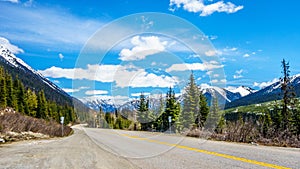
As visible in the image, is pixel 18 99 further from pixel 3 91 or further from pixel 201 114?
pixel 201 114

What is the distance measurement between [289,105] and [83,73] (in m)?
42.1

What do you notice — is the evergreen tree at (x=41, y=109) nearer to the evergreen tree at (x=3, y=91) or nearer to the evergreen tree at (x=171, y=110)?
the evergreen tree at (x=3, y=91)

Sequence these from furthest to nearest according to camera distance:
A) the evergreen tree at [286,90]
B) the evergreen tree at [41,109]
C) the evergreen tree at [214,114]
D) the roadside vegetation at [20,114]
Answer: the evergreen tree at [41,109], the evergreen tree at [286,90], the roadside vegetation at [20,114], the evergreen tree at [214,114]

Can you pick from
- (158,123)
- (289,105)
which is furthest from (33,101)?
(289,105)

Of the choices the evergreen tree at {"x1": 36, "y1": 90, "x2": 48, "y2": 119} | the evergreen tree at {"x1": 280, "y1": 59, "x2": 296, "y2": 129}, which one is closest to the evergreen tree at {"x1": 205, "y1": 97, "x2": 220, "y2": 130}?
the evergreen tree at {"x1": 280, "y1": 59, "x2": 296, "y2": 129}

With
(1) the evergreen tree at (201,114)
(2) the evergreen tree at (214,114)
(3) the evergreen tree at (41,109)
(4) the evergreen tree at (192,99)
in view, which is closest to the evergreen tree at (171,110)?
(1) the evergreen tree at (201,114)

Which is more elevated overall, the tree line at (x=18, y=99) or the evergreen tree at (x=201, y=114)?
the tree line at (x=18, y=99)

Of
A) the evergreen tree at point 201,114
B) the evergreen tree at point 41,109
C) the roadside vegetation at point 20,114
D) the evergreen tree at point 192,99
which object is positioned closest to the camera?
the roadside vegetation at point 20,114

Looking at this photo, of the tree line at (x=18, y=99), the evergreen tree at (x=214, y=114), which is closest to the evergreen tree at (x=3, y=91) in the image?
the tree line at (x=18, y=99)

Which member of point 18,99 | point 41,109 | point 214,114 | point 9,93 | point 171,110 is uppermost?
point 9,93

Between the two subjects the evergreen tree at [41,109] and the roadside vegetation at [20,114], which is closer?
the roadside vegetation at [20,114]

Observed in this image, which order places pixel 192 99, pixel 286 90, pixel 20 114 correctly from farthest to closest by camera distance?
pixel 286 90 < pixel 192 99 < pixel 20 114

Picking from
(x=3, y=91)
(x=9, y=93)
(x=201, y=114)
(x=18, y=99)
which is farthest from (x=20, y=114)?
(x=18, y=99)

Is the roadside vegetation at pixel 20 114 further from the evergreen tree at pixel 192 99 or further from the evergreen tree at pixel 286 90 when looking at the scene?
the evergreen tree at pixel 286 90
